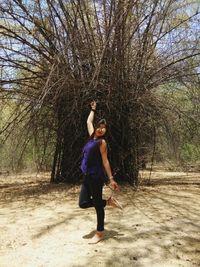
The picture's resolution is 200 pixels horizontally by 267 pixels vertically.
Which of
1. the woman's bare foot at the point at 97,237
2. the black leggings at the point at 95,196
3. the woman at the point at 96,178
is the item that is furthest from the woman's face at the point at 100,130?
the woman's bare foot at the point at 97,237

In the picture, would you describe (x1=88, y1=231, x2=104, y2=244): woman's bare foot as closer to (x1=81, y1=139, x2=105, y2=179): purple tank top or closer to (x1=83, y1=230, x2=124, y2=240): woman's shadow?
(x1=83, y1=230, x2=124, y2=240): woman's shadow

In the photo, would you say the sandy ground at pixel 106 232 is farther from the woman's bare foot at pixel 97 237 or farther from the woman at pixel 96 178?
the woman at pixel 96 178

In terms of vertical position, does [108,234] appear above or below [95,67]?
below

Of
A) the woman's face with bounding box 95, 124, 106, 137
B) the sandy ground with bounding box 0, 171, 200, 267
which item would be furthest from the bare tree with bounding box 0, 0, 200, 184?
the woman's face with bounding box 95, 124, 106, 137

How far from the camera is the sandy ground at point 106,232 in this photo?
5.46 m

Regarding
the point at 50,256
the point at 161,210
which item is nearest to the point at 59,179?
the point at 161,210

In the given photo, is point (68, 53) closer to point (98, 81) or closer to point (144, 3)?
point (98, 81)

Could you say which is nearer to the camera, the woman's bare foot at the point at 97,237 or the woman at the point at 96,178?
the woman's bare foot at the point at 97,237

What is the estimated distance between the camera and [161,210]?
7703 mm

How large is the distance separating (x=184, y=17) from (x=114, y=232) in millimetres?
6284

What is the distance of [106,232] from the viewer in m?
6.37

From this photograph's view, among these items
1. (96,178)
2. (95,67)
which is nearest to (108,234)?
(96,178)

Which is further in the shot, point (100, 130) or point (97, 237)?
point (100, 130)

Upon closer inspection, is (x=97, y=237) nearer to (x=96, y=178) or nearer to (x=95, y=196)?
(x=95, y=196)
